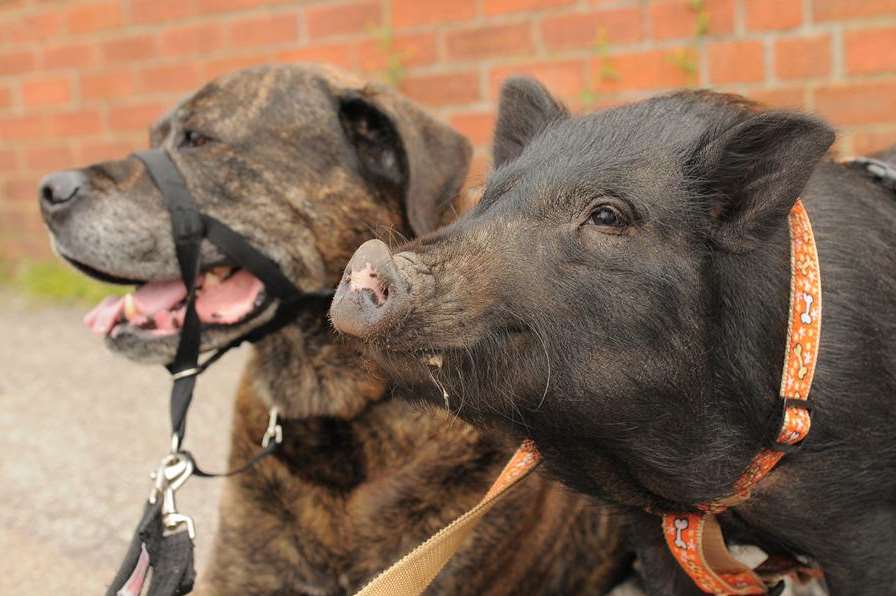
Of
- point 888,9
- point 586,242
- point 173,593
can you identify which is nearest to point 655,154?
point 586,242

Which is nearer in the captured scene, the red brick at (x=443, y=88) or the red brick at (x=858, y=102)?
the red brick at (x=858, y=102)

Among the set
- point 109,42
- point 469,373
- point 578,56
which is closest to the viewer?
point 469,373

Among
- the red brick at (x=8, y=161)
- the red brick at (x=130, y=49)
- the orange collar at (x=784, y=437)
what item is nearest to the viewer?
the orange collar at (x=784, y=437)

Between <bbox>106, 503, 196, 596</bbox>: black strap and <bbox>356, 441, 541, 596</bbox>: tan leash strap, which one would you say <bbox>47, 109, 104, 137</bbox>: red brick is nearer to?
<bbox>106, 503, 196, 596</bbox>: black strap

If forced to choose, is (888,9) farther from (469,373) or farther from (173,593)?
(173,593)

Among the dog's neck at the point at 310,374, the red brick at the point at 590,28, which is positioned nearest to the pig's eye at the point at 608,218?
the dog's neck at the point at 310,374

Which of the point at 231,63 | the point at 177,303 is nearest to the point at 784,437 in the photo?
the point at 177,303

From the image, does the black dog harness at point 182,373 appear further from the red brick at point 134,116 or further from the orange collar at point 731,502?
the red brick at point 134,116

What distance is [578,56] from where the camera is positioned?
5.08 meters

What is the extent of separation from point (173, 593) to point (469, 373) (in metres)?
1.02

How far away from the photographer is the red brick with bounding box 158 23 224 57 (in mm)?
6199

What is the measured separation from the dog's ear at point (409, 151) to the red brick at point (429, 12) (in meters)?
2.08

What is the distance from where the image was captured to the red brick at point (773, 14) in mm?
4535

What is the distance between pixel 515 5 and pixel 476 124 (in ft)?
2.04
